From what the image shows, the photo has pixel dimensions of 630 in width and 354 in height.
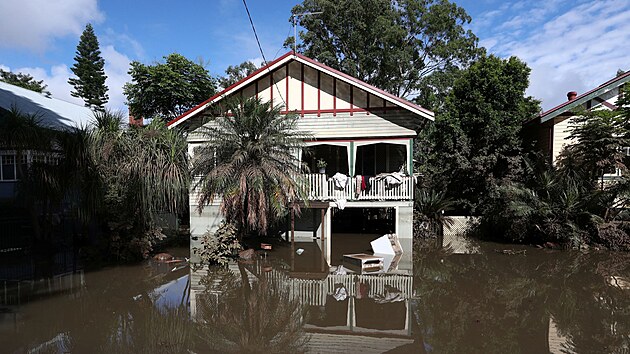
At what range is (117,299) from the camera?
7941 mm

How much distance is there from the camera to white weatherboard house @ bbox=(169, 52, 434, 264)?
44.1ft

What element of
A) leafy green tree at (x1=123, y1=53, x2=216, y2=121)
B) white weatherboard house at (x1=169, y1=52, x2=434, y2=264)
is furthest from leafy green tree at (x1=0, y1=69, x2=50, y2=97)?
white weatherboard house at (x1=169, y1=52, x2=434, y2=264)

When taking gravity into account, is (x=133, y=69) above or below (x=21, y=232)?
above

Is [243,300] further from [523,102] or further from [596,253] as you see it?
[523,102]

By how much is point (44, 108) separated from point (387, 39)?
20593 millimetres

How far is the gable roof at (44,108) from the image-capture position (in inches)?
631

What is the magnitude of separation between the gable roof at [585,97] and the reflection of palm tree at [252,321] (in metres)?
12.6

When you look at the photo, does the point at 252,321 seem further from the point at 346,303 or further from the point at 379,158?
the point at 379,158

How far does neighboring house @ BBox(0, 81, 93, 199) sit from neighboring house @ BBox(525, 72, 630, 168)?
17.8 m

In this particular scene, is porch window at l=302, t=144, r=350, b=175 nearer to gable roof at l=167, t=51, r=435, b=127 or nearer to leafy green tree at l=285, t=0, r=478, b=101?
gable roof at l=167, t=51, r=435, b=127

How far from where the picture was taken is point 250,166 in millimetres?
10727

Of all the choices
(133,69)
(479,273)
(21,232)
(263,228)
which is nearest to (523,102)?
(479,273)

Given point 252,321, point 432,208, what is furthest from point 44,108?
point 432,208

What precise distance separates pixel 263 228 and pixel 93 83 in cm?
4676
